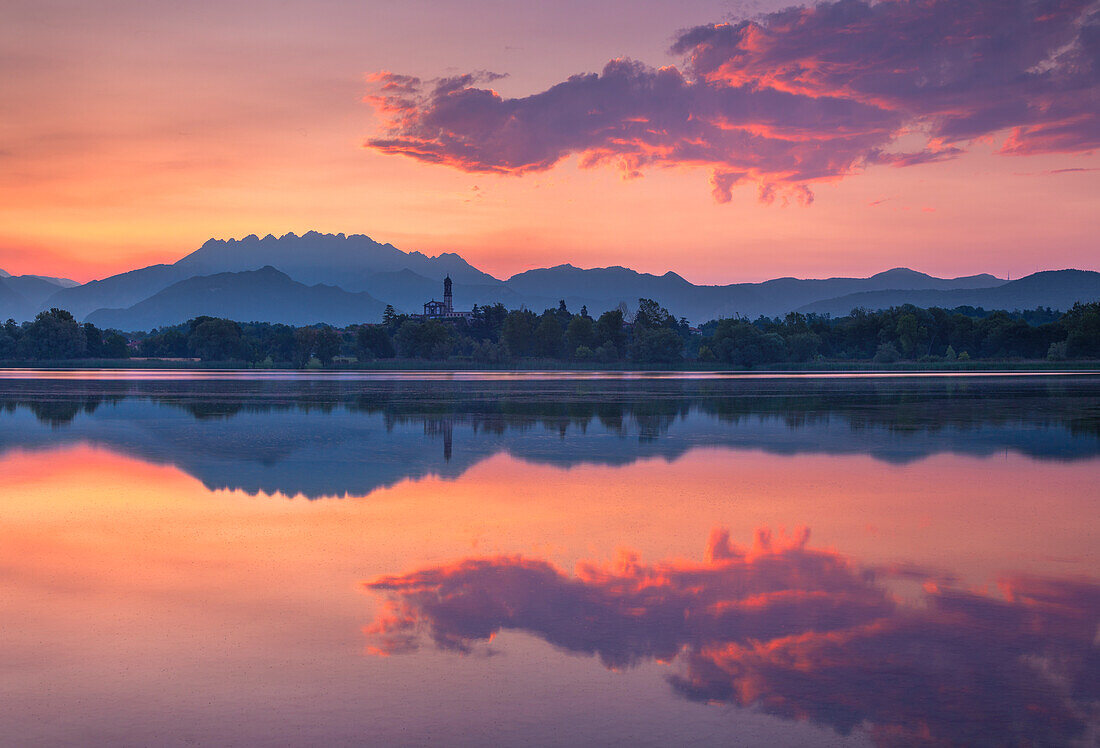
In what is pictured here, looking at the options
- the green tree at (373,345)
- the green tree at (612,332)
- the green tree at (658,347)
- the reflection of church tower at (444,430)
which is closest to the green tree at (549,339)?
the green tree at (612,332)

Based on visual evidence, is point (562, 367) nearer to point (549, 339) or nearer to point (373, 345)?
point (549, 339)

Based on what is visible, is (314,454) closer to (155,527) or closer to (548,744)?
(155,527)

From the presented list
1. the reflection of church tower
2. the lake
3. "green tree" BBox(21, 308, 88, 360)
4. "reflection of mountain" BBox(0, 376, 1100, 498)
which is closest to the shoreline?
"green tree" BBox(21, 308, 88, 360)

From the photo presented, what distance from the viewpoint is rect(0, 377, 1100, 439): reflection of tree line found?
1455 inches

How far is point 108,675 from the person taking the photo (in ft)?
29.1

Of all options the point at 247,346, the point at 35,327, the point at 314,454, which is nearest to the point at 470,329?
the point at 247,346

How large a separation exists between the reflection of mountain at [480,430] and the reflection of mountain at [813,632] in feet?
30.6

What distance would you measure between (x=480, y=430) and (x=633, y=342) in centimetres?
12271

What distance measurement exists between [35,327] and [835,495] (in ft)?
601

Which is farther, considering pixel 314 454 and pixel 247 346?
pixel 247 346

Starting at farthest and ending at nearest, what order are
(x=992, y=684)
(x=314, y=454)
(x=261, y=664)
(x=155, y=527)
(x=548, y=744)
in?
(x=314, y=454) → (x=155, y=527) → (x=261, y=664) → (x=992, y=684) → (x=548, y=744)

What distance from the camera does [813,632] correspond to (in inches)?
399

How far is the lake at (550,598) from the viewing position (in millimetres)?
7941

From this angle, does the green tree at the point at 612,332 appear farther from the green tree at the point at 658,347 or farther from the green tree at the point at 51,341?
the green tree at the point at 51,341
